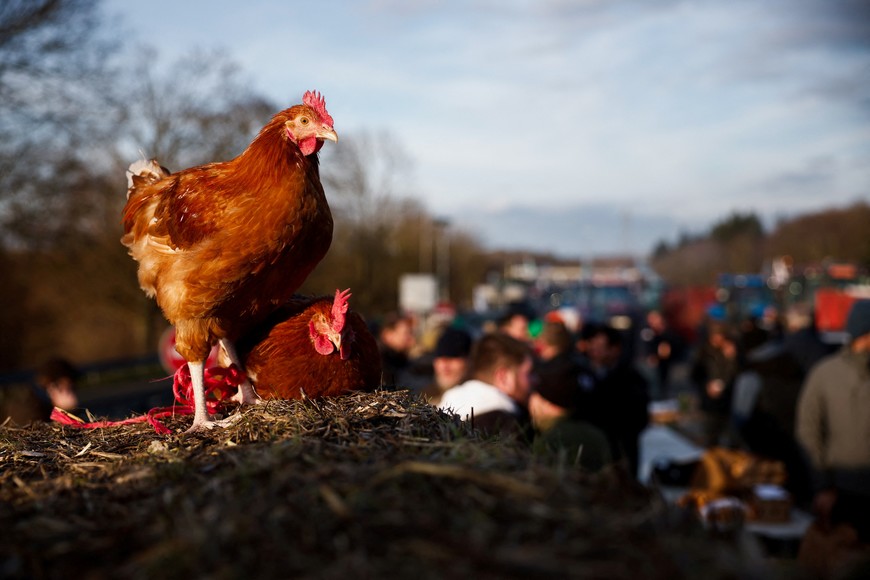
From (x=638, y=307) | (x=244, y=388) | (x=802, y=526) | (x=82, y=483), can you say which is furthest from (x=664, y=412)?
(x=638, y=307)

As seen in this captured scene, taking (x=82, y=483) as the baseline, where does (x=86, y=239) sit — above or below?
above

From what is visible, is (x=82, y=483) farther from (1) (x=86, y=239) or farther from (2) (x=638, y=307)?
(2) (x=638, y=307)

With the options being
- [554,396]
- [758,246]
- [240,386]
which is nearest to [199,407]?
[240,386]

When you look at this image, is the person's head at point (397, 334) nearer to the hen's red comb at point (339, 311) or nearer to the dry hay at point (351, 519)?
the hen's red comb at point (339, 311)

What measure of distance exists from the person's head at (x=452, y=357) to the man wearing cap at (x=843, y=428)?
9.77 ft

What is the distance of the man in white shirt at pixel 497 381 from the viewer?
5070 mm

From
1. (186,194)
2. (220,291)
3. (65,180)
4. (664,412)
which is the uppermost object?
(65,180)

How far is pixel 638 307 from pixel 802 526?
26983 millimetres

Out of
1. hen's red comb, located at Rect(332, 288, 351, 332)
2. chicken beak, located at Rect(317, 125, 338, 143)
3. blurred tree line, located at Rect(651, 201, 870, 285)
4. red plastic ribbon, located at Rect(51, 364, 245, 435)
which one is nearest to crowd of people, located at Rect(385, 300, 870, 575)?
hen's red comb, located at Rect(332, 288, 351, 332)

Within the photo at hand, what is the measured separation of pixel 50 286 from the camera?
30312 millimetres

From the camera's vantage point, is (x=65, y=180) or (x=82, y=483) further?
(x=65, y=180)

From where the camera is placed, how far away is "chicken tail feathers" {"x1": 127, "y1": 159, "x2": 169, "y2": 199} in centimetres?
414

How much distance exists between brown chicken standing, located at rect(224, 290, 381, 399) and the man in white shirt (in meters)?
1.64

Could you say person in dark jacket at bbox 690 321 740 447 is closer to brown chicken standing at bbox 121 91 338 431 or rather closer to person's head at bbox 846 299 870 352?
person's head at bbox 846 299 870 352
